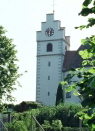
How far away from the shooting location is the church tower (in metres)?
60.1

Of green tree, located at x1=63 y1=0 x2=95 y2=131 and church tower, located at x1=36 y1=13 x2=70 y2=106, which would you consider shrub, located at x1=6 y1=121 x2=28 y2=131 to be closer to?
green tree, located at x1=63 y1=0 x2=95 y2=131

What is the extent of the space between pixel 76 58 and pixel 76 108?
2788 cm

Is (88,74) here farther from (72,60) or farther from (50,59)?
(50,59)

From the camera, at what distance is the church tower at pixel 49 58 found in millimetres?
60062

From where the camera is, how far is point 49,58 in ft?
201

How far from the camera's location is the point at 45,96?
60031mm

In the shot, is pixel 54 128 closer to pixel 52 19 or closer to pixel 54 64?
pixel 54 64

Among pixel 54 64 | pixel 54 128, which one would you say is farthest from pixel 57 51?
pixel 54 128

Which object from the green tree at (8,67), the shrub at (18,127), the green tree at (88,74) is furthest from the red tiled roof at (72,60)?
the green tree at (88,74)

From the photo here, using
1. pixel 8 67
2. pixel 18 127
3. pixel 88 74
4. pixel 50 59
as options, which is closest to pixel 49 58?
pixel 50 59

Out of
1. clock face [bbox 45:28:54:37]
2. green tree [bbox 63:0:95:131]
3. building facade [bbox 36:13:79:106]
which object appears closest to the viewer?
green tree [bbox 63:0:95:131]

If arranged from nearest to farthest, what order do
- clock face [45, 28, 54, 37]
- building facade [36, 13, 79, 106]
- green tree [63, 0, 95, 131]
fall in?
green tree [63, 0, 95, 131] < building facade [36, 13, 79, 106] < clock face [45, 28, 54, 37]

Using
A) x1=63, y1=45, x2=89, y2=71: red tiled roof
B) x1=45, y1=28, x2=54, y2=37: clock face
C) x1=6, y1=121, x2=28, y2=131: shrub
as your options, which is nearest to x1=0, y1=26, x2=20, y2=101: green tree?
x1=6, y1=121, x2=28, y2=131: shrub

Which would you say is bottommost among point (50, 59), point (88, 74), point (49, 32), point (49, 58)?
point (88, 74)
